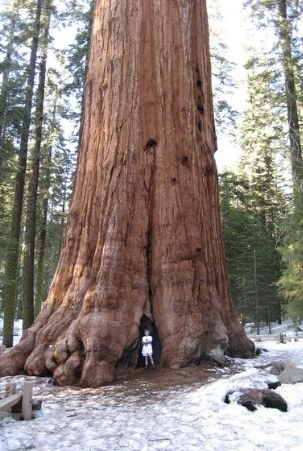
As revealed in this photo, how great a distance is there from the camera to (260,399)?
585 centimetres

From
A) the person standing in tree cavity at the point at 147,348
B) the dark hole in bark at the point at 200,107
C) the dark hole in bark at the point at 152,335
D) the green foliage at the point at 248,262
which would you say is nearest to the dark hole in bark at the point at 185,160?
the dark hole in bark at the point at 200,107

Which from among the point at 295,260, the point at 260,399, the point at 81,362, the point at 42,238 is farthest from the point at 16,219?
the point at 260,399

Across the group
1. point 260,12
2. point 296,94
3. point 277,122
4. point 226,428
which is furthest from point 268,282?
point 226,428

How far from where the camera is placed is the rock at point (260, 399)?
18.8 ft

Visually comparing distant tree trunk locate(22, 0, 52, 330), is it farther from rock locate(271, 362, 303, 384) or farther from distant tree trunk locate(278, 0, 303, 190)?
rock locate(271, 362, 303, 384)

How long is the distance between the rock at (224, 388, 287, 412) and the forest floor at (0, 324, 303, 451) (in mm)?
85

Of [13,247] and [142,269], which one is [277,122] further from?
[142,269]

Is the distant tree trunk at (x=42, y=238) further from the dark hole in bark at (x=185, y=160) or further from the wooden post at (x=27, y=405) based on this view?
the wooden post at (x=27, y=405)

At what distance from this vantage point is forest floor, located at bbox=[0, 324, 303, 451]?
15.5 feet

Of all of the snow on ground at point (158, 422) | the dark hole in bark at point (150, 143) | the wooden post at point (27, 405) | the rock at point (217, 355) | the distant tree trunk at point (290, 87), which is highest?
the distant tree trunk at point (290, 87)

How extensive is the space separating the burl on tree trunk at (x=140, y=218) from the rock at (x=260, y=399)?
2.61m

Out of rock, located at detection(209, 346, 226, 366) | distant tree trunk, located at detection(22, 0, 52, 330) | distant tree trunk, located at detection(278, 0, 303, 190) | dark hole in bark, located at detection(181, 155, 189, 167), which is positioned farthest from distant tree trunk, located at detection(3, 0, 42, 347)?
distant tree trunk, located at detection(278, 0, 303, 190)

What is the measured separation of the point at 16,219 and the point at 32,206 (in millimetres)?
853

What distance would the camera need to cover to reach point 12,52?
21.8m
